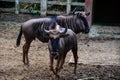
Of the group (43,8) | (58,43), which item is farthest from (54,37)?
(43,8)

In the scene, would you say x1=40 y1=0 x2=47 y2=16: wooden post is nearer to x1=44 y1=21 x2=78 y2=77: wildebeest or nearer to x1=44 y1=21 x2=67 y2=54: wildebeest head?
x1=44 y1=21 x2=78 y2=77: wildebeest

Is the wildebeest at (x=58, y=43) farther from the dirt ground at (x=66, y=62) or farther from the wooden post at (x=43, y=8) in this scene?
the wooden post at (x=43, y=8)

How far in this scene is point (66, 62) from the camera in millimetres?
11016


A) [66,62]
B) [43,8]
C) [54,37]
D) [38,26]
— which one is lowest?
[66,62]

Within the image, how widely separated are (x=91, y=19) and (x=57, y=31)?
6.85m

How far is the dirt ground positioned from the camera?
9.58 m

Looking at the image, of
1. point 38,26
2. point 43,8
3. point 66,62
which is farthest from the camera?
point 43,8

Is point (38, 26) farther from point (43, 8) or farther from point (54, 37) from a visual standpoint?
point (43, 8)

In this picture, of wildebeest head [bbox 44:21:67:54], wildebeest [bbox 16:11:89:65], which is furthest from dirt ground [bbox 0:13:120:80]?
wildebeest head [bbox 44:21:67:54]

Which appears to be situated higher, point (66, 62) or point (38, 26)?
point (38, 26)

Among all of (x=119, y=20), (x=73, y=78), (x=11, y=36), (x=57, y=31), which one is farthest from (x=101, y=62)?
(x=119, y=20)

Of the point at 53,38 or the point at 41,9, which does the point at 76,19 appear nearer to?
the point at 53,38

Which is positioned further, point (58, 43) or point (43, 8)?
point (43, 8)

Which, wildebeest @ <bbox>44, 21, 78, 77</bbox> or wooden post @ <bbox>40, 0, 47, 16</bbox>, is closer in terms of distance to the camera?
wildebeest @ <bbox>44, 21, 78, 77</bbox>
